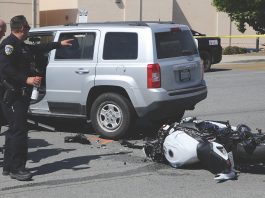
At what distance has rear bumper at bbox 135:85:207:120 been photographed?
28.1ft

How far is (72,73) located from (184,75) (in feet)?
5.67

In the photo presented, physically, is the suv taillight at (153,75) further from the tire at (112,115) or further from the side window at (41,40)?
the side window at (41,40)

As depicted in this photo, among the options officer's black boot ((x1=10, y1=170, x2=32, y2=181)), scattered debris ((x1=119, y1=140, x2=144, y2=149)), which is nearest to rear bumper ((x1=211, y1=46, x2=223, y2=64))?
scattered debris ((x1=119, y1=140, x2=144, y2=149))

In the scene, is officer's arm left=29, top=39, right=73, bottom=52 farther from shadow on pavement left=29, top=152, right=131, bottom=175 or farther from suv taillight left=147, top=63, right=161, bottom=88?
suv taillight left=147, top=63, right=161, bottom=88

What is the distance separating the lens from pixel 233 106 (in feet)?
40.9

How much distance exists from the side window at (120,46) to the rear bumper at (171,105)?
0.78 metres

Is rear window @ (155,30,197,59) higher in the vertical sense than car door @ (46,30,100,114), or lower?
higher

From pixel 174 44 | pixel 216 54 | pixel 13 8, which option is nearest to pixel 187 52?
pixel 174 44

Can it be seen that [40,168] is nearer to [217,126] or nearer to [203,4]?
[217,126]

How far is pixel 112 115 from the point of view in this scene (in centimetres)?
896

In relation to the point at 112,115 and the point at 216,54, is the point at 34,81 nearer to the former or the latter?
the point at 112,115

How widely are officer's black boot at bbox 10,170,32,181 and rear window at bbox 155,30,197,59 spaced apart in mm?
2883

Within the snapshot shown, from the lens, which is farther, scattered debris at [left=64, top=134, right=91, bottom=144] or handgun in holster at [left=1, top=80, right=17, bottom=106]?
scattered debris at [left=64, top=134, right=91, bottom=144]

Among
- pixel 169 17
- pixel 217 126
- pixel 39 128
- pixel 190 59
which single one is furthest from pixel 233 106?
pixel 169 17
